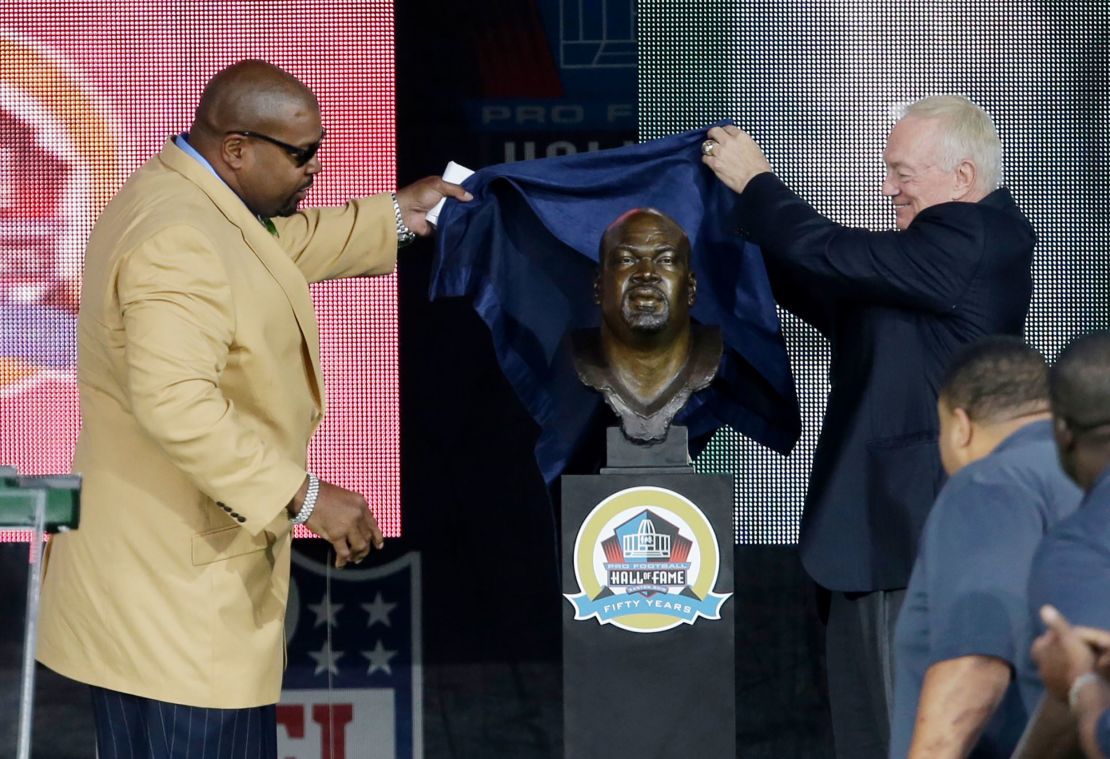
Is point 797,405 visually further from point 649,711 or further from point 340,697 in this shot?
point 340,697

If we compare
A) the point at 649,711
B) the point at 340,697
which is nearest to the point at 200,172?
the point at 649,711

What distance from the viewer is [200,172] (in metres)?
3.04

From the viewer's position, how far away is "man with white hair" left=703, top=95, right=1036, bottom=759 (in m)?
3.36

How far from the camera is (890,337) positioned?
343 cm

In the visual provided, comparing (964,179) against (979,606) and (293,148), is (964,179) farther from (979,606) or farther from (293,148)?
(979,606)

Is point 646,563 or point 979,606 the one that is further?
point 646,563

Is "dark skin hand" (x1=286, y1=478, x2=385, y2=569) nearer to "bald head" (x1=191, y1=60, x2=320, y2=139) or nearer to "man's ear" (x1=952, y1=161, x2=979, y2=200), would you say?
"bald head" (x1=191, y1=60, x2=320, y2=139)

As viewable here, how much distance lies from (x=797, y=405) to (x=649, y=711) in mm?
824

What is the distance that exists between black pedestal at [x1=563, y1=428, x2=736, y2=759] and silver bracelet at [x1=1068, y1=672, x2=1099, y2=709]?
68.3 inches

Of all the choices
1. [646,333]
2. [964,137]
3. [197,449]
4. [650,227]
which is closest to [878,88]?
[964,137]

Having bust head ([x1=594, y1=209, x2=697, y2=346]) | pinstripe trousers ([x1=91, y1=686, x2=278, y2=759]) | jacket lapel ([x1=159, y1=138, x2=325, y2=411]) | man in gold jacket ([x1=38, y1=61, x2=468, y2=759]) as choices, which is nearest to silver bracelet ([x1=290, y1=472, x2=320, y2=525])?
man in gold jacket ([x1=38, y1=61, x2=468, y2=759])

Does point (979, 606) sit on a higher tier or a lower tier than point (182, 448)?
lower

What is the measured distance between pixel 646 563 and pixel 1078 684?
1.80 meters

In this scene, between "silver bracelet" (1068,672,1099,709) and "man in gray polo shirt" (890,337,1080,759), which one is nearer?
"silver bracelet" (1068,672,1099,709)
